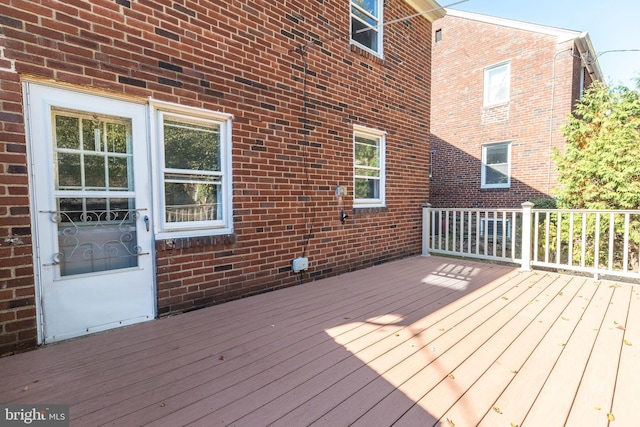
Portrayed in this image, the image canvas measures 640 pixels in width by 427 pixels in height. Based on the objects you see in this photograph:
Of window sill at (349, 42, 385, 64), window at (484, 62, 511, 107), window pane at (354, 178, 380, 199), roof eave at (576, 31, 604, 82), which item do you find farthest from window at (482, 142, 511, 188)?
window sill at (349, 42, 385, 64)

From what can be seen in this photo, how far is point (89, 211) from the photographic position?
2.68 metres

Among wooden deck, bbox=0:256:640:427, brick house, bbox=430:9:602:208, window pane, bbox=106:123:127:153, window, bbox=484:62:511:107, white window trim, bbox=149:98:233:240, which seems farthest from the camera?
window, bbox=484:62:511:107

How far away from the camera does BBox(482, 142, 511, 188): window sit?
32.3ft

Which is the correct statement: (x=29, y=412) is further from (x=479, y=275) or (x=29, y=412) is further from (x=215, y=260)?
(x=479, y=275)

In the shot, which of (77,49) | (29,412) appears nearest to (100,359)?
(29,412)

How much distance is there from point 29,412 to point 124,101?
2.33 m

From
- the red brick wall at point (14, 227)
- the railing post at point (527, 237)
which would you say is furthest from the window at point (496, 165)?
the red brick wall at point (14, 227)

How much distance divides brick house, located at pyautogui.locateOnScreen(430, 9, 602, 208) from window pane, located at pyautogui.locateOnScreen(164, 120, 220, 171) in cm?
932

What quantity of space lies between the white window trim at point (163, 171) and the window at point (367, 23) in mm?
2894

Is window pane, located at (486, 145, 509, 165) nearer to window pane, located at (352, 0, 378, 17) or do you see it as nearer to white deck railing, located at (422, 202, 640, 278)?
white deck railing, located at (422, 202, 640, 278)

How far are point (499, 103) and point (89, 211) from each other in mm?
11053

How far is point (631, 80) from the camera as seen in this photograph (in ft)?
18.2

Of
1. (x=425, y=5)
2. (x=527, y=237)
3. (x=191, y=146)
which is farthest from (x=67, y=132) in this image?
(x=425, y=5)

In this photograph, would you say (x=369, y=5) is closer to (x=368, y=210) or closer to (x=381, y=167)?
(x=381, y=167)
